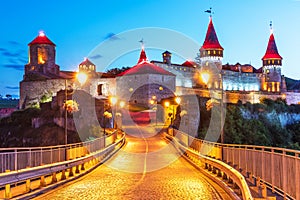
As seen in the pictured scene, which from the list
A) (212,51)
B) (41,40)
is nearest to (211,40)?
(212,51)

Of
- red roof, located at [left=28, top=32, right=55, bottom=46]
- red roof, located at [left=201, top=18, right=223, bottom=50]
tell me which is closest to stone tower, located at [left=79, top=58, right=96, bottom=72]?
red roof, located at [left=28, top=32, right=55, bottom=46]

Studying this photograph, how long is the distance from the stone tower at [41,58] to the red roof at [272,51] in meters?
48.2

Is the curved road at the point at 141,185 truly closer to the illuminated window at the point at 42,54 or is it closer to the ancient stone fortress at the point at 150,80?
the ancient stone fortress at the point at 150,80

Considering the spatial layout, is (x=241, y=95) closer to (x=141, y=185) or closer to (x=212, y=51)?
(x=212, y=51)

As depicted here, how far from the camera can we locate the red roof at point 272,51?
96.0 meters

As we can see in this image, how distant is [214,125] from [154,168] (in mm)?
38492

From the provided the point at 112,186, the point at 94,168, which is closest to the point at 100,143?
the point at 94,168

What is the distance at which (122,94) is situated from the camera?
244 feet

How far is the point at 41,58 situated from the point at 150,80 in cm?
2167

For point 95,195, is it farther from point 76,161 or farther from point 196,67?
point 196,67

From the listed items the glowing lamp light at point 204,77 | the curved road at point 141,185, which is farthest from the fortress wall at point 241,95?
the curved road at point 141,185

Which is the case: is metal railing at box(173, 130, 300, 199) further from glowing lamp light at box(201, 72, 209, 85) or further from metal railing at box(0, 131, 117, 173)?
glowing lamp light at box(201, 72, 209, 85)

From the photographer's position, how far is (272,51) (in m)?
97.5

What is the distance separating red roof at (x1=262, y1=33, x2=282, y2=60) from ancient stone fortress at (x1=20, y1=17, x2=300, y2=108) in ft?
0.72
